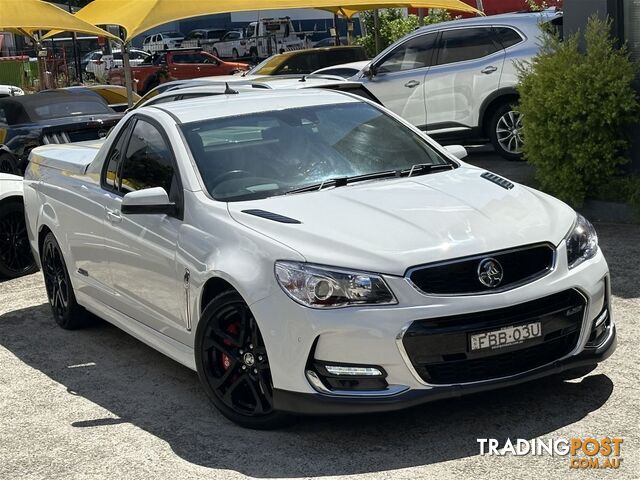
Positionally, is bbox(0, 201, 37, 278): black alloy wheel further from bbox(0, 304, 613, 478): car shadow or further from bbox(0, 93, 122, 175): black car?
bbox(0, 93, 122, 175): black car

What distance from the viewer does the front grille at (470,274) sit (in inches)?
198

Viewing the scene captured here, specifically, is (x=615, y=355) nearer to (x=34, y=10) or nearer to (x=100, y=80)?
(x=34, y=10)

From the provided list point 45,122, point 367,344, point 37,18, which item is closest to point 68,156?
point 367,344

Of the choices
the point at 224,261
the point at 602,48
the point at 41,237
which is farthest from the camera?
the point at 602,48

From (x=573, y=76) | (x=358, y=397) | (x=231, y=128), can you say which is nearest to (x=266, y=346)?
(x=358, y=397)

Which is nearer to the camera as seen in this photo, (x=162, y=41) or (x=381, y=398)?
(x=381, y=398)

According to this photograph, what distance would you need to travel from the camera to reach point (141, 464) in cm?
519

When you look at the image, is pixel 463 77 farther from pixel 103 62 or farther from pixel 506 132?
pixel 103 62

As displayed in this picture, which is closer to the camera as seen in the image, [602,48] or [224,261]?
[224,261]

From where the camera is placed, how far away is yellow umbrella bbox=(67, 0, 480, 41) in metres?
18.9

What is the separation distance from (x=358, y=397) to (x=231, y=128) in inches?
82.8

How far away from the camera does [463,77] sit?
48.8 feet

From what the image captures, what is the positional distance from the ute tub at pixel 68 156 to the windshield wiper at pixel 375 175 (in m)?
2.13

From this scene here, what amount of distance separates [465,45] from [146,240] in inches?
374
